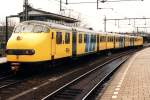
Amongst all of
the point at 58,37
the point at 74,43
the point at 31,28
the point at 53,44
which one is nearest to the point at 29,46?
the point at 31,28

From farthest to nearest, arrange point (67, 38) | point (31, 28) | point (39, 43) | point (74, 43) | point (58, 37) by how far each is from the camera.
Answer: point (74, 43) < point (67, 38) < point (58, 37) < point (31, 28) < point (39, 43)

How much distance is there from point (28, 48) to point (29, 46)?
106mm

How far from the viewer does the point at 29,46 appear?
17438 mm

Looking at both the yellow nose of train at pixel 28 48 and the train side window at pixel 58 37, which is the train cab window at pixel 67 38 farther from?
the yellow nose of train at pixel 28 48

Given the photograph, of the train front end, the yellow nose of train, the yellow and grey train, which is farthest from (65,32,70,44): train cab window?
Result: the yellow nose of train

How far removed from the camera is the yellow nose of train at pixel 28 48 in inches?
685

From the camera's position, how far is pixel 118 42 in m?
49.3

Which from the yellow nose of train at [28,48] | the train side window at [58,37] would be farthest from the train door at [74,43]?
the yellow nose of train at [28,48]

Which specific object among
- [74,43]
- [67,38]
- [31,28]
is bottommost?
[74,43]

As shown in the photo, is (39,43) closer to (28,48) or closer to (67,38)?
(28,48)

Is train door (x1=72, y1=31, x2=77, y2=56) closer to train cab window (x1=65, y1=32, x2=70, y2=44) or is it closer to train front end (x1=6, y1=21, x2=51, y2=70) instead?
train cab window (x1=65, y1=32, x2=70, y2=44)

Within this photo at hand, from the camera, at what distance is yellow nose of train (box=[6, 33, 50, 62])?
17.4 meters

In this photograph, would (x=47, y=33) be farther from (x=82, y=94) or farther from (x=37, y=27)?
(x=82, y=94)

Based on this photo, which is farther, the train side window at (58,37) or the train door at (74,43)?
the train door at (74,43)
